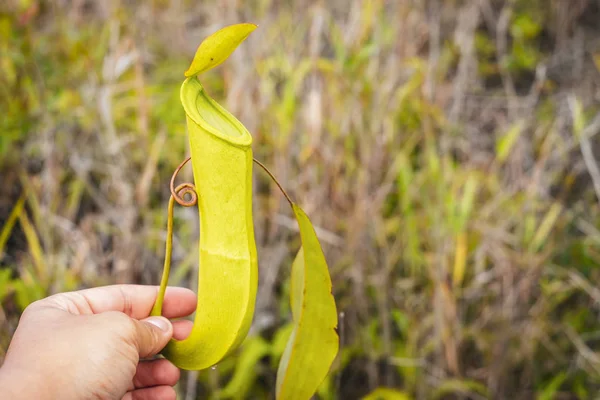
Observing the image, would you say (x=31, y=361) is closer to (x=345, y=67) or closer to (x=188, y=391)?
(x=188, y=391)

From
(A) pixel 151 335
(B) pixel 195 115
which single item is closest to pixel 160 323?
(A) pixel 151 335

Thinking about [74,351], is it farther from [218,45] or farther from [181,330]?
[218,45]

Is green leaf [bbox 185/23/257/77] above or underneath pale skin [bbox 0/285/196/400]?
above

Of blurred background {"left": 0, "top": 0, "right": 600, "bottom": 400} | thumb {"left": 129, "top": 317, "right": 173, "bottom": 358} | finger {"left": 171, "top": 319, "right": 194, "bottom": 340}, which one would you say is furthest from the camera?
blurred background {"left": 0, "top": 0, "right": 600, "bottom": 400}

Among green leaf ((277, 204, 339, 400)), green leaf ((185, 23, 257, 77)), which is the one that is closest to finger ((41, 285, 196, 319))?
green leaf ((277, 204, 339, 400))

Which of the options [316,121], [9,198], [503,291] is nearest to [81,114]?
[9,198]

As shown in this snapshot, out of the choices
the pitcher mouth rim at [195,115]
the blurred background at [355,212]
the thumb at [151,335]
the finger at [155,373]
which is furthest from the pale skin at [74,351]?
the blurred background at [355,212]

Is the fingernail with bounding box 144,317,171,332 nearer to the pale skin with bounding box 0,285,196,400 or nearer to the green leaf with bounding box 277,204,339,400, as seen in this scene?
the pale skin with bounding box 0,285,196,400
